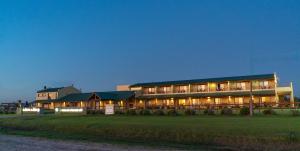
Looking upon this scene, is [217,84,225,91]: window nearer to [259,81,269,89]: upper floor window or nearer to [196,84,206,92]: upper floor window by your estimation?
[196,84,206,92]: upper floor window

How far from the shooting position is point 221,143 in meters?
18.2

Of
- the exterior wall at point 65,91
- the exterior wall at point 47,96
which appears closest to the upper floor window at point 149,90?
the exterior wall at point 65,91

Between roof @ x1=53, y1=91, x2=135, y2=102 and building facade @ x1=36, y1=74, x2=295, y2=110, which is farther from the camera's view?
roof @ x1=53, y1=91, x2=135, y2=102

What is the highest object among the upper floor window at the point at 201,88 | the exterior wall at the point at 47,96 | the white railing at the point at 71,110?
the upper floor window at the point at 201,88

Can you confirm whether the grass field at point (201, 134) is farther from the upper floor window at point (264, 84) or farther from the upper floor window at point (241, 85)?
the upper floor window at point (241, 85)

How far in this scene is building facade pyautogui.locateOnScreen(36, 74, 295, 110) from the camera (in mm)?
63312

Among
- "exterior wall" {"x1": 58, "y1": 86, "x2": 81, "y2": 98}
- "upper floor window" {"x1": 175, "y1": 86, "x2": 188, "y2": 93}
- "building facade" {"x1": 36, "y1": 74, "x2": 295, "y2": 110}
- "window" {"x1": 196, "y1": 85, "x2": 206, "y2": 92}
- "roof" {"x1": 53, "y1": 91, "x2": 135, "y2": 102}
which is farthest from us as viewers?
"exterior wall" {"x1": 58, "y1": 86, "x2": 81, "y2": 98}

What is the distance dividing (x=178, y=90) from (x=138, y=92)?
30.2 feet

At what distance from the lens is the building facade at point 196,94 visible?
208ft

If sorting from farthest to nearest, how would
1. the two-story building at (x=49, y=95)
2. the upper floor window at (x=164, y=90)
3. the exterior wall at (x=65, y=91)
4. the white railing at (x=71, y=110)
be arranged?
the exterior wall at (x=65, y=91) → the two-story building at (x=49, y=95) → the upper floor window at (x=164, y=90) → the white railing at (x=71, y=110)

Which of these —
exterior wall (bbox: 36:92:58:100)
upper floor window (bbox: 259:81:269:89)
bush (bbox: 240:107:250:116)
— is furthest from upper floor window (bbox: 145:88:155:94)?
bush (bbox: 240:107:250:116)

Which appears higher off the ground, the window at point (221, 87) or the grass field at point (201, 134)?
the window at point (221, 87)

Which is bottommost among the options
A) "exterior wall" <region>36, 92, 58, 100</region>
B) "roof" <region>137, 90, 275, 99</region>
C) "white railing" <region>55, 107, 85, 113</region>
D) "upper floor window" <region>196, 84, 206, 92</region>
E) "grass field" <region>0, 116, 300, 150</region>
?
"grass field" <region>0, 116, 300, 150</region>

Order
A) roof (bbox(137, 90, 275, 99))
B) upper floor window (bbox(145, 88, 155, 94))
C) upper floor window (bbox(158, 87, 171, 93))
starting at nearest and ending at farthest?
roof (bbox(137, 90, 275, 99)) → upper floor window (bbox(158, 87, 171, 93)) → upper floor window (bbox(145, 88, 155, 94))
